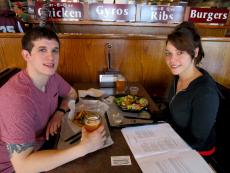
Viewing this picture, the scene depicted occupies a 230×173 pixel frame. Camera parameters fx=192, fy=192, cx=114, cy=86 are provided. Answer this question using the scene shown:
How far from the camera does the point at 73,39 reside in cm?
196

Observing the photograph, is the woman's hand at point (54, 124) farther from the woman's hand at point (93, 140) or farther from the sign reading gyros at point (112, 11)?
the sign reading gyros at point (112, 11)

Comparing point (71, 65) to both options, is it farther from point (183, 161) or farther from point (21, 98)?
point (183, 161)

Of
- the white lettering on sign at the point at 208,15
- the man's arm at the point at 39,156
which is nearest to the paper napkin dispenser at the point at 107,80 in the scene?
the man's arm at the point at 39,156

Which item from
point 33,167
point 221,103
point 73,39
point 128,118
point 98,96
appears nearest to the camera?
point 33,167

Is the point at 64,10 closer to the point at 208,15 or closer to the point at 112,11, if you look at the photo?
the point at 112,11

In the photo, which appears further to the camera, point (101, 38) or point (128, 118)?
point (101, 38)

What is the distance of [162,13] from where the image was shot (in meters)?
2.11

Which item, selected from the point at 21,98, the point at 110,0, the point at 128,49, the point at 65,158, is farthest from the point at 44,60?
the point at 110,0

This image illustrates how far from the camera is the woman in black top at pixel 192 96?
117cm

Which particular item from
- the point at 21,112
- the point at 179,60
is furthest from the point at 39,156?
the point at 179,60

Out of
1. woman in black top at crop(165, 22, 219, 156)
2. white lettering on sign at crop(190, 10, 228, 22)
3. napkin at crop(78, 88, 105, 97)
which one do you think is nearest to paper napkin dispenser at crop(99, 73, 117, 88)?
napkin at crop(78, 88, 105, 97)

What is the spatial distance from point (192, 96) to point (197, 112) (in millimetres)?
108

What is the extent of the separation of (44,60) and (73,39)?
3.06 ft

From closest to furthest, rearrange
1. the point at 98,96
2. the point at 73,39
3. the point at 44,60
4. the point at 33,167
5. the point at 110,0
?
the point at 33,167
the point at 44,60
the point at 98,96
the point at 73,39
the point at 110,0
